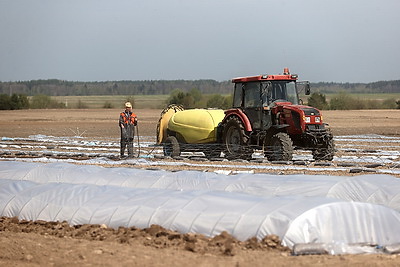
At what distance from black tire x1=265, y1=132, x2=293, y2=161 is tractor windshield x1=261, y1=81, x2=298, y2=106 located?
1039mm

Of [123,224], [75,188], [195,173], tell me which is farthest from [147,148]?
[123,224]

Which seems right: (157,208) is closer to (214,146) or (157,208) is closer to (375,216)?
(375,216)

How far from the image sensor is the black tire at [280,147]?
17.9 meters

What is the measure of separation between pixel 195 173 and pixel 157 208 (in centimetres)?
339

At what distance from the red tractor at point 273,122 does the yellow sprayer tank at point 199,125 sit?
23.9 inches

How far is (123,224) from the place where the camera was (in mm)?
10719

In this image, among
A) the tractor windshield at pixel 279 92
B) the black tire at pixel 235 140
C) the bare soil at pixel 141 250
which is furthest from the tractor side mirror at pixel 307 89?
the bare soil at pixel 141 250

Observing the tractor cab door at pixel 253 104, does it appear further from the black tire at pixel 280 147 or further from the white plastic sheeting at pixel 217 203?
the white plastic sheeting at pixel 217 203

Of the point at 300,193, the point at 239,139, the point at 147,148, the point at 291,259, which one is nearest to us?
the point at 291,259

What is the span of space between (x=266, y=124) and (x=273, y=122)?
0.58ft

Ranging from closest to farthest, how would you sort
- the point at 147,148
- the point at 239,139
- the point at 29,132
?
the point at 239,139, the point at 147,148, the point at 29,132

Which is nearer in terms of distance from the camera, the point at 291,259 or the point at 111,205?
the point at 291,259

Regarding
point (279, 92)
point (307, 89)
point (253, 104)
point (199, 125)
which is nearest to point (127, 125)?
point (199, 125)

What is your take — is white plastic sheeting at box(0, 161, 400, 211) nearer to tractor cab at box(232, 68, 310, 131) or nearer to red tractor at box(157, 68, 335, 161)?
red tractor at box(157, 68, 335, 161)
